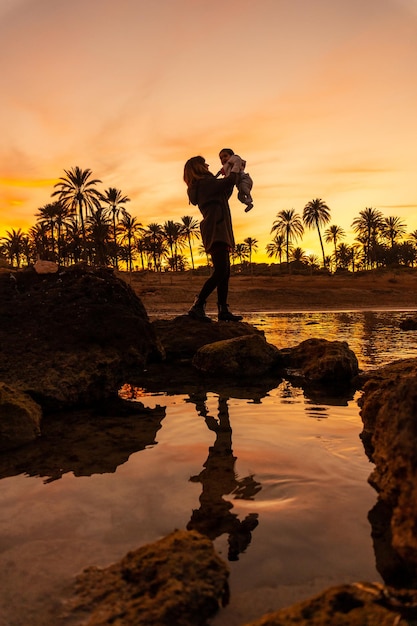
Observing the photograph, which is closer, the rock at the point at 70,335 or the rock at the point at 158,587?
the rock at the point at 158,587

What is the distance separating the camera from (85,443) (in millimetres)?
2814

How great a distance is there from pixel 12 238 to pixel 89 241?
29.6 m

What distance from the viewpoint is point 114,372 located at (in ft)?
13.6

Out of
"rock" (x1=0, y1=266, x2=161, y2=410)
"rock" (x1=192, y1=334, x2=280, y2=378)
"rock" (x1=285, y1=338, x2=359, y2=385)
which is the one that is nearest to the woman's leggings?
"rock" (x1=192, y1=334, x2=280, y2=378)

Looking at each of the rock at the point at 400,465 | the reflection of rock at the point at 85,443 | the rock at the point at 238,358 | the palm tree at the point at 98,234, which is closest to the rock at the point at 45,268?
the rock at the point at 238,358

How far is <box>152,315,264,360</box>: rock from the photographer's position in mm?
6180

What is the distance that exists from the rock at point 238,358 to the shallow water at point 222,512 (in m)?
2.03

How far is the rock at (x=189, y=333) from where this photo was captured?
243 inches

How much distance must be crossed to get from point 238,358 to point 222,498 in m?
3.20

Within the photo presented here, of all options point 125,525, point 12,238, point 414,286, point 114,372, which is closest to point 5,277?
point 114,372

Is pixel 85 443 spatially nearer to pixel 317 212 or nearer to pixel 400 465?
pixel 400 465

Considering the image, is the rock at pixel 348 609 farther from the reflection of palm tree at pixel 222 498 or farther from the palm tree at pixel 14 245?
the palm tree at pixel 14 245

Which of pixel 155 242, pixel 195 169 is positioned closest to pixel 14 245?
pixel 155 242

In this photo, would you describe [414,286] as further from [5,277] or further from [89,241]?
[5,277]
